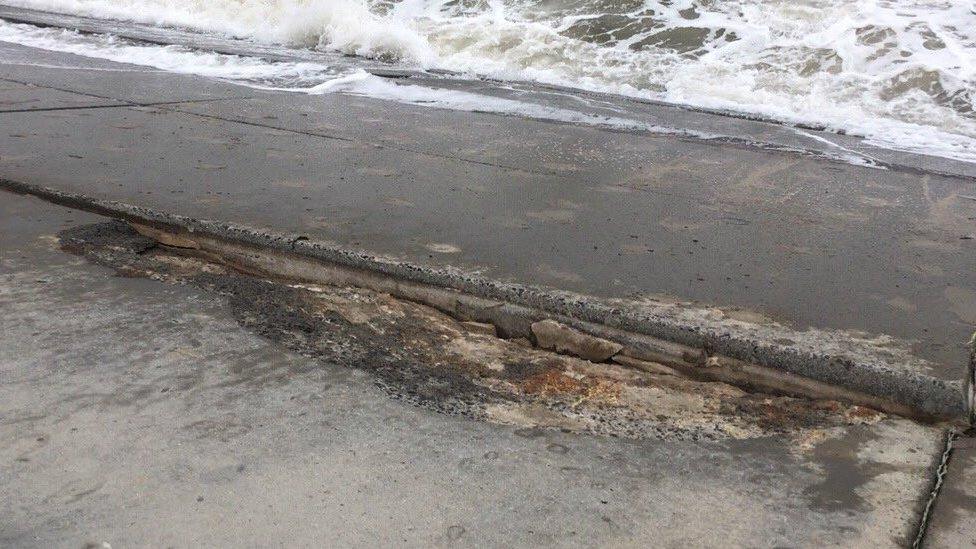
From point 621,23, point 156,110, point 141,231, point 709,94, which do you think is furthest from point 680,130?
point 621,23

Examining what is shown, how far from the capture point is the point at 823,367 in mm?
2174

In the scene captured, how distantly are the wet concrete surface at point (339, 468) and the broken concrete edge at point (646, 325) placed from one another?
142mm

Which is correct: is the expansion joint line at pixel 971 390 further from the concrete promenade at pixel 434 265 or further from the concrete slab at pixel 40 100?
the concrete slab at pixel 40 100

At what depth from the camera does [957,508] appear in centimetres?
168

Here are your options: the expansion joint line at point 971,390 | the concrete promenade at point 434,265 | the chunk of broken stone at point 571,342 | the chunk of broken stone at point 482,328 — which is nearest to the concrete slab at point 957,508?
the concrete promenade at point 434,265

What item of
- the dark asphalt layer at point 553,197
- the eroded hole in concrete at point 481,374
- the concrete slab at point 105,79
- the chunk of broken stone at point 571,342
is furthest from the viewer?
the concrete slab at point 105,79

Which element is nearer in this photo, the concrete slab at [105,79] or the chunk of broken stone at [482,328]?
the chunk of broken stone at [482,328]

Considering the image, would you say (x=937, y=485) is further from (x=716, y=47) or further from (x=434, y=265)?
(x=716, y=47)

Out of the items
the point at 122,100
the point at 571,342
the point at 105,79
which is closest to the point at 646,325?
the point at 571,342

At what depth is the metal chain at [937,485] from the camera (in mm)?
1600

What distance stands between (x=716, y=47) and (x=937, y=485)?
7886mm

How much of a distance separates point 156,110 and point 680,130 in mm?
3069

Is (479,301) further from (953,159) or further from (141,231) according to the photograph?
(953,159)

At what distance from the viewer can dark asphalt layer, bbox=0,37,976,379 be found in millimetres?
2693
